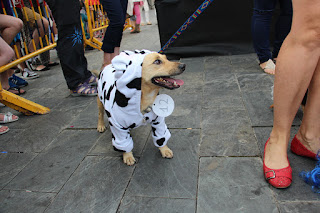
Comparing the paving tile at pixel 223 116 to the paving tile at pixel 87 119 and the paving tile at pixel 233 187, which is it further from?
the paving tile at pixel 87 119

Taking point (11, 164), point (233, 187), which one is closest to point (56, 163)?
point (11, 164)

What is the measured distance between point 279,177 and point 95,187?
4.31 feet

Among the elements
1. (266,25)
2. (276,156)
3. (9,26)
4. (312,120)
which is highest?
(9,26)

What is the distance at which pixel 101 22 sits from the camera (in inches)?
269

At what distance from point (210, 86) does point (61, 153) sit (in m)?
2.03

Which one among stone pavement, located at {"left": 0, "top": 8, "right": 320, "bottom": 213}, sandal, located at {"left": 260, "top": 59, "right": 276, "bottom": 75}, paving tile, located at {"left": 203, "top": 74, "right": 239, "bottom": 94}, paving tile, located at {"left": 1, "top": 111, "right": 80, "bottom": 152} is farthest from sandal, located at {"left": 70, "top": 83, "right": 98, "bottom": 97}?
sandal, located at {"left": 260, "top": 59, "right": 276, "bottom": 75}

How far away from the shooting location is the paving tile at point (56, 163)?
2.04m

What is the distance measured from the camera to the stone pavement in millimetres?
1697

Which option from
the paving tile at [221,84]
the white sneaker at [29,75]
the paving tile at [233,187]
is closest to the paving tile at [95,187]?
the paving tile at [233,187]

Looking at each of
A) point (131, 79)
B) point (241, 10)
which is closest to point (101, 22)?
point (241, 10)

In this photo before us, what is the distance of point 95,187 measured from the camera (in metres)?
1.93

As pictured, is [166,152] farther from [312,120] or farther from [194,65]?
[194,65]

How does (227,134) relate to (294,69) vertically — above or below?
below

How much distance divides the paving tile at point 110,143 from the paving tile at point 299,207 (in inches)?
47.0
